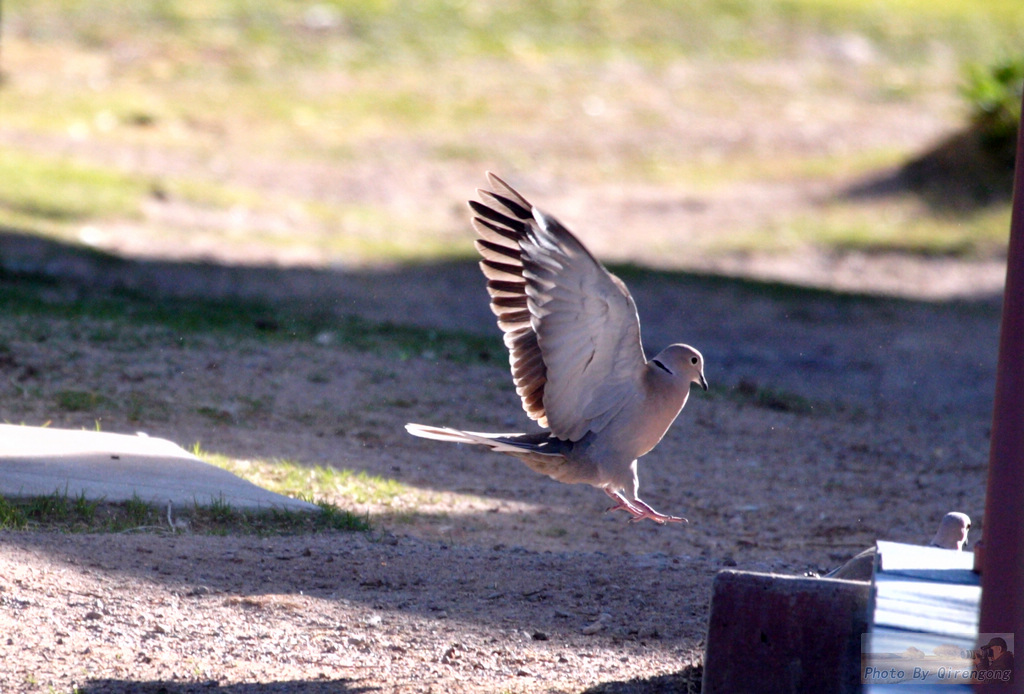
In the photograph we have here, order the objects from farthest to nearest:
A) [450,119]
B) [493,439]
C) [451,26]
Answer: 1. [451,26]
2. [450,119]
3. [493,439]

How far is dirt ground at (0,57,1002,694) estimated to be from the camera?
3490 millimetres

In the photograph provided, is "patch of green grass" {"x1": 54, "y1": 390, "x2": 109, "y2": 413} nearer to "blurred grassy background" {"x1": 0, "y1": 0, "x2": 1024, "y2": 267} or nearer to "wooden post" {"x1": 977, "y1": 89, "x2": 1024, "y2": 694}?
"blurred grassy background" {"x1": 0, "y1": 0, "x2": 1024, "y2": 267}

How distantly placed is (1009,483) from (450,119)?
13931mm

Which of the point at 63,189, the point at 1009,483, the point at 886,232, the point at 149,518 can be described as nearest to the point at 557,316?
the point at 1009,483

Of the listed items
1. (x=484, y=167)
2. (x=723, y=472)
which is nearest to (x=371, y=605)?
(x=723, y=472)

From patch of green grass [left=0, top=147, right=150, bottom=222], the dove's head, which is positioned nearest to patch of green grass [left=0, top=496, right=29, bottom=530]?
the dove's head

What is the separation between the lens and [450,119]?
52.6 ft

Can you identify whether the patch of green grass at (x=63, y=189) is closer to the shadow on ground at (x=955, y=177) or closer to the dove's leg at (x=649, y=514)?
the dove's leg at (x=649, y=514)

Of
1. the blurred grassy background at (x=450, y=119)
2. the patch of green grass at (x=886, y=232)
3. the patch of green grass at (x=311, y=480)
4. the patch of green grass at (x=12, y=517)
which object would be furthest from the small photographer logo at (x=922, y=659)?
the patch of green grass at (x=886, y=232)

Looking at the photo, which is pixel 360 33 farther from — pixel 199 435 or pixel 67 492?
pixel 67 492

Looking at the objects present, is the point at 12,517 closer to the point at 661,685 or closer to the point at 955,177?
the point at 661,685

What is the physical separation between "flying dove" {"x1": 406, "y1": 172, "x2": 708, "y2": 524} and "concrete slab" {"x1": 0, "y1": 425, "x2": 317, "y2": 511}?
107 cm

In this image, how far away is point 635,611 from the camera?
4000 millimetres

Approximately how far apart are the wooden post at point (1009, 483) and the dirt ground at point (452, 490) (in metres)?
1.02
